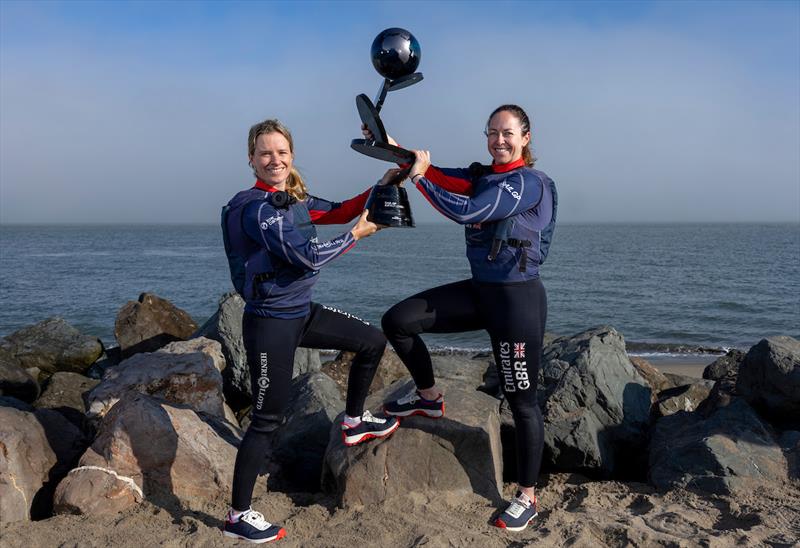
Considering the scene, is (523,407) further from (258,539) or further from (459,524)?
(258,539)

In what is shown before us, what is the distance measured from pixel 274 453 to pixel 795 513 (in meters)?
4.46

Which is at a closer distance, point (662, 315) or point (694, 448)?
point (694, 448)

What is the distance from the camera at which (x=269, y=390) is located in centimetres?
456

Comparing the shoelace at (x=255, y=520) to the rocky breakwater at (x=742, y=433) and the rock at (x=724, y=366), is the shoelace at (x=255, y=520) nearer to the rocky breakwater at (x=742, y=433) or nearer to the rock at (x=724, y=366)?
the rocky breakwater at (x=742, y=433)

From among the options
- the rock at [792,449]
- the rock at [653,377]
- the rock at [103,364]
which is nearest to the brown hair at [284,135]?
the rock at [792,449]

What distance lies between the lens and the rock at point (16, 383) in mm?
10922

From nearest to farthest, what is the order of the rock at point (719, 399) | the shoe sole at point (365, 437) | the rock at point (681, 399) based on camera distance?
the shoe sole at point (365, 437) → the rock at point (719, 399) → the rock at point (681, 399)

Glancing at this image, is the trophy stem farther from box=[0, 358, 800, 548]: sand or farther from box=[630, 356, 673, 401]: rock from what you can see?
box=[630, 356, 673, 401]: rock

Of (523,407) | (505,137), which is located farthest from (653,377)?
(505,137)

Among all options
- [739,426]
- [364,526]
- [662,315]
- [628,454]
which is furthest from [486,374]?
[662,315]

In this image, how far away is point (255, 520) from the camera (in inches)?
181

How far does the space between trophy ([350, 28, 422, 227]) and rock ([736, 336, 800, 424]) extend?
468cm

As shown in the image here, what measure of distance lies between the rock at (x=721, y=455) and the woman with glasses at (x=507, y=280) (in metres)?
1.71

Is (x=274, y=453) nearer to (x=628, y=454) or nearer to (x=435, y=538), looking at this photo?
(x=435, y=538)
